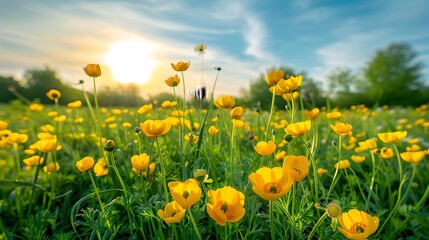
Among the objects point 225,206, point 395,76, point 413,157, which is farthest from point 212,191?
point 395,76

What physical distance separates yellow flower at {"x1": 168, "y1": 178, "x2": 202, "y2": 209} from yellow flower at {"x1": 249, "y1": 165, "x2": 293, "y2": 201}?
0.46 feet

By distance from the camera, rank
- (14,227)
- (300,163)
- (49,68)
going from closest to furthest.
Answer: (300,163) < (14,227) < (49,68)

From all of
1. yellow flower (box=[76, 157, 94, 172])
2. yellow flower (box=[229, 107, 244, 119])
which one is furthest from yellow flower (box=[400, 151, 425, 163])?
yellow flower (box=[76, 157, 94, 172])

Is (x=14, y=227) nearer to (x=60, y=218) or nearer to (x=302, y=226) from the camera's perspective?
(x=60, y=218)

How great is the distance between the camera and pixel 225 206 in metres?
0.81

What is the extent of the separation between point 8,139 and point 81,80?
54cm

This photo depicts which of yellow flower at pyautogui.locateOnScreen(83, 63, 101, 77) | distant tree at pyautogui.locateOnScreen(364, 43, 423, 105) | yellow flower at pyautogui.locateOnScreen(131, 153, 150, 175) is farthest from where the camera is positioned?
distant tree at pyautogui.locateOnScreen(364, 43, 423, 105)

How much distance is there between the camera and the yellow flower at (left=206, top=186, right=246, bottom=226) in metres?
0.77

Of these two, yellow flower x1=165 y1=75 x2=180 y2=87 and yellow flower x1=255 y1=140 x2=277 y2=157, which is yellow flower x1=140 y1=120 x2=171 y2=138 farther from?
yellow flower x1=165 y1=75 x2=180 y2=87

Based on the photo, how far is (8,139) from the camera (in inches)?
71.9

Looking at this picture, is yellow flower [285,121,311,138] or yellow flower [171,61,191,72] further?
yellow flower [171,61,191,72]

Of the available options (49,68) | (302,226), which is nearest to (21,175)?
(302,226)

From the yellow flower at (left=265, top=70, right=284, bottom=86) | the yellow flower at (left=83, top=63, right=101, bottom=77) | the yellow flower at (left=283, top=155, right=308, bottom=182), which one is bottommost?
the yellow flower at (left=283, top=155, right=308, bottom=182)

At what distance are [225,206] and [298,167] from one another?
248 millimetres
